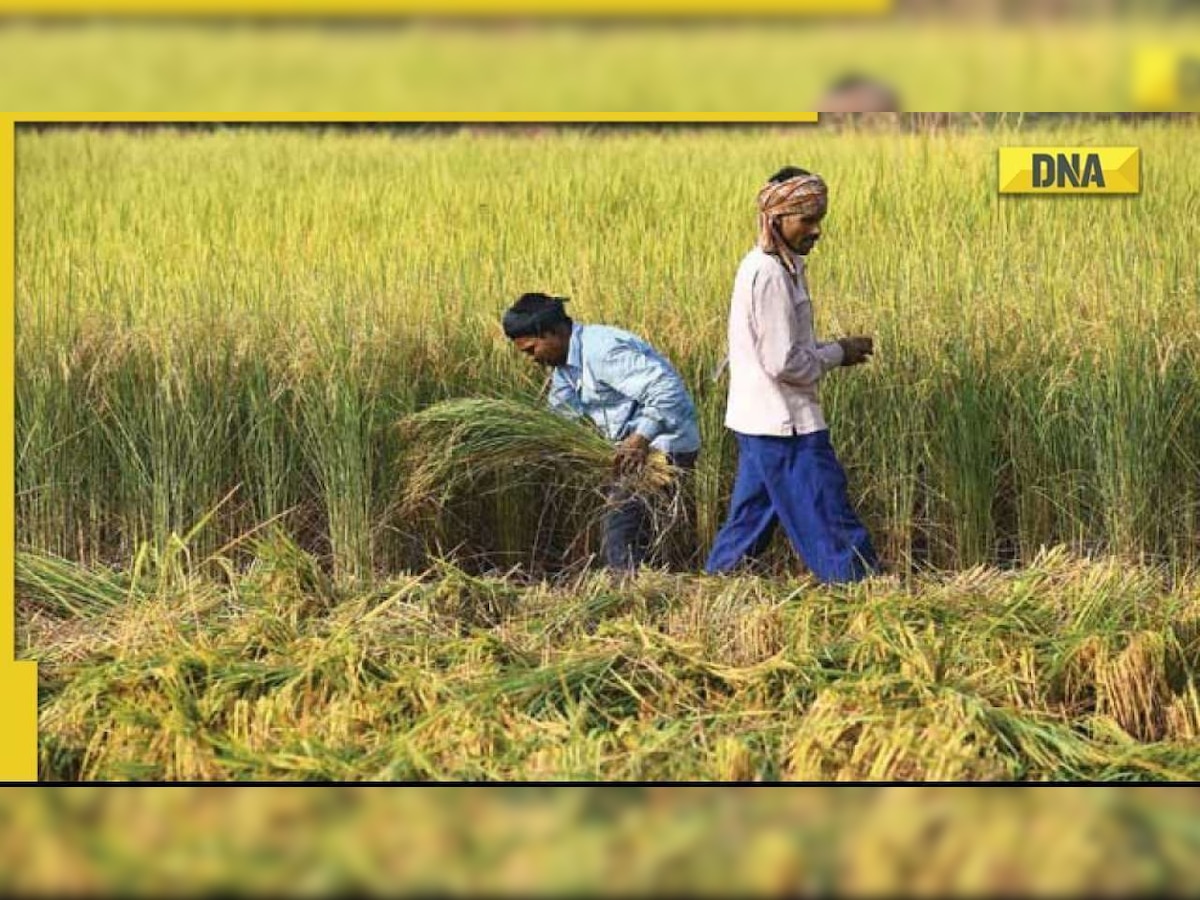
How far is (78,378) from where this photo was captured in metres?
6.02

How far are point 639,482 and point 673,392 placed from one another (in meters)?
0.29

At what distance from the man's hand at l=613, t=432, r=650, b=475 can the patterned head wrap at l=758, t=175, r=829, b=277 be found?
26.7 inches

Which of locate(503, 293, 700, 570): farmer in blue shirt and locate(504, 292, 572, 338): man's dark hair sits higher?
locate(504, 292, 572, 338): man's dark hair

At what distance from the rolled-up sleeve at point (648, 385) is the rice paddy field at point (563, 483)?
33 cm

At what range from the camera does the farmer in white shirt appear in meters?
5.39

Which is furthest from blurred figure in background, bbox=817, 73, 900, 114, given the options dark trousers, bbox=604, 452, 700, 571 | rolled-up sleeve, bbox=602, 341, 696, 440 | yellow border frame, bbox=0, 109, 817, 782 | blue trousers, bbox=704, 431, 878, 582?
dark trousers, bbox=604, 452, 700, 571

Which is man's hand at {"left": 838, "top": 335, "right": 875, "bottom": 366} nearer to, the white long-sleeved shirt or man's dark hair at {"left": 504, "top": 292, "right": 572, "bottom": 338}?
the white long-sleeved shirt

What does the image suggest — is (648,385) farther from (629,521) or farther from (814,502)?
(814,502)

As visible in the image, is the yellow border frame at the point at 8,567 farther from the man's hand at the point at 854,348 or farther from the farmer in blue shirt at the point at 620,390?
the man's hand at the point at 854,348

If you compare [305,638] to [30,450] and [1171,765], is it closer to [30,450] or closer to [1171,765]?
[30,450]

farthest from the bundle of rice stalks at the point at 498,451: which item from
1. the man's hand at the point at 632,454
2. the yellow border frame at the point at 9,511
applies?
the yellow border frame at the point at 9,511

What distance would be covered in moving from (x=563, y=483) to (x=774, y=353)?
2.73 feet

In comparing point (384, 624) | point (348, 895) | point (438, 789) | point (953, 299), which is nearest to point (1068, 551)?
point (953, 299)

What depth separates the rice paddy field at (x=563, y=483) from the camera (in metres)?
4.82
